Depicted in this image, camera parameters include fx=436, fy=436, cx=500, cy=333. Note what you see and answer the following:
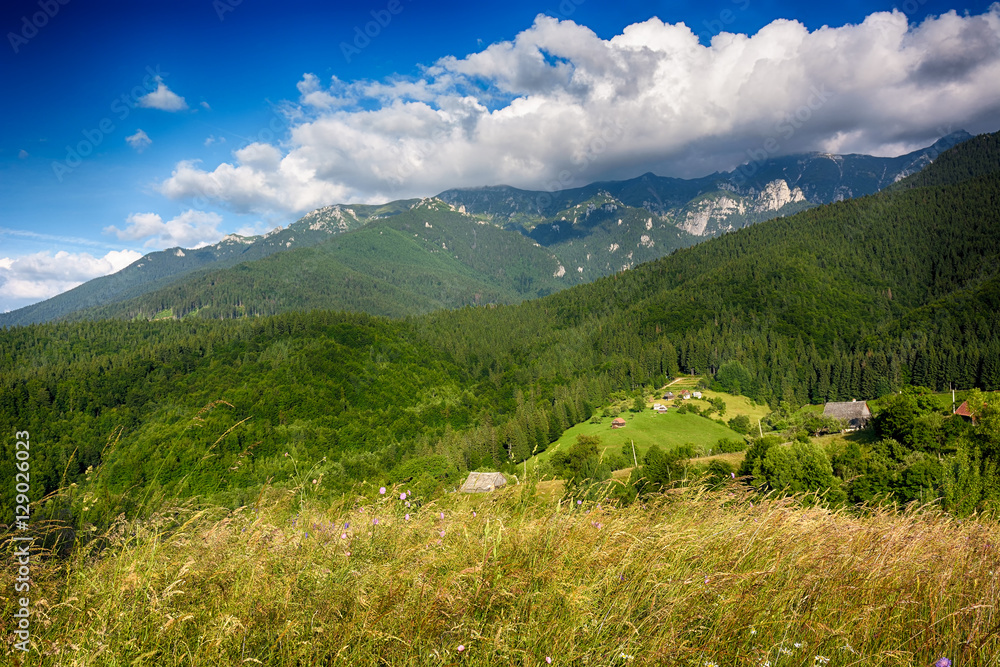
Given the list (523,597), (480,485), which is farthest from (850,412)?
(523,597)

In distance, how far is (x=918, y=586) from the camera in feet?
9.64

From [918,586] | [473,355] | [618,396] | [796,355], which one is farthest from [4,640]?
[473,355]

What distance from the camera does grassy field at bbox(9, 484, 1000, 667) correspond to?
2.35 metres

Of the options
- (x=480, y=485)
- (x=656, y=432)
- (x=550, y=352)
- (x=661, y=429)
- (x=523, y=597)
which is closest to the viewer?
(x=523, y=597)

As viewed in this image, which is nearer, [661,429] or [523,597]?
[523,597]

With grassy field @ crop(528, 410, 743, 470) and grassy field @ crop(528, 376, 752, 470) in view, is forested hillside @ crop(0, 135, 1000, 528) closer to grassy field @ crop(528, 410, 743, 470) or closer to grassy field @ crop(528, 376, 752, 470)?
grassy field @ crop(528, 376, 752, 470)

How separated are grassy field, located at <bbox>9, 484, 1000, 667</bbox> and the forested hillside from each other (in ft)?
175

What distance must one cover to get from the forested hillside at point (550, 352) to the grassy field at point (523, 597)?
53302 mm

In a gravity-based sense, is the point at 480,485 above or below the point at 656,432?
above

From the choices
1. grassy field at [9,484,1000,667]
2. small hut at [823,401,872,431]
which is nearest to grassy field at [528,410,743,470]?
small hut at [823,401,872,431]

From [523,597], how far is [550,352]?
147369 millimetres

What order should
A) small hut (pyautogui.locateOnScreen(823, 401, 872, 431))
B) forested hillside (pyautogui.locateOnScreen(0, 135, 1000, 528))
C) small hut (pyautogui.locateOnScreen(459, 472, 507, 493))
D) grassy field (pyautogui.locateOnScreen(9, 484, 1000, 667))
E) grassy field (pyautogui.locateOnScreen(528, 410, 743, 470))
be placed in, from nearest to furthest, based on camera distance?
grassy field (pyautogui.locateOnScreen(9, 484, 1000, 667)), small hut (pyautogui.locateOnScreen(459, 472, 507, 493)), small hut (pyautogui.locateOnScreen(823, 401, 872, 431)), grassy field (pyautogui.locateOnScreen(528, 410, 743, 470)), forested hillside (pyautogui.locateOnScreen(0, 135, 1000, 528))

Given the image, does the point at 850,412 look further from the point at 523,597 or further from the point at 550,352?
the point at 550,352

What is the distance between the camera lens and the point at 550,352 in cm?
14900
